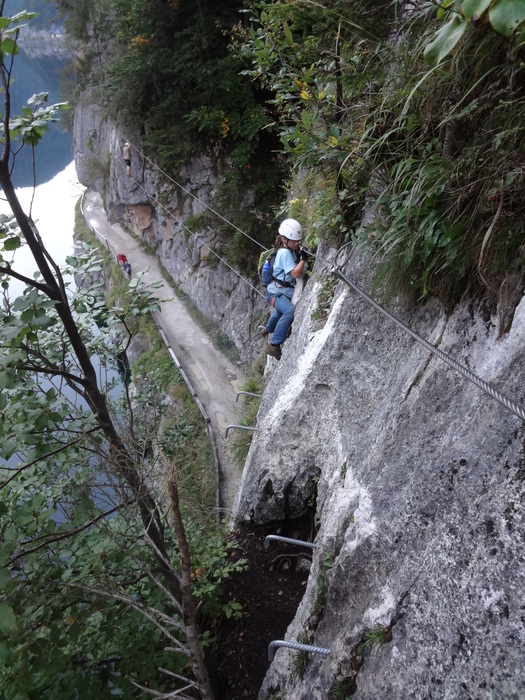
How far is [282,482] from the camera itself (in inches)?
200

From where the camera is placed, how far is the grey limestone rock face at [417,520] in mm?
2084

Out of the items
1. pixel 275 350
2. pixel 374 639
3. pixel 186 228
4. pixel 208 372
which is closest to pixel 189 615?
pixel 374 639

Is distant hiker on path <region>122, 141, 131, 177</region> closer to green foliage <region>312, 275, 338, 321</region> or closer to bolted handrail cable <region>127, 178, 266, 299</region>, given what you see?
bolted handrail cable <region>127, 178, 266, 299</region>

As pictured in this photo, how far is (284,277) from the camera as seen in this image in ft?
21.3

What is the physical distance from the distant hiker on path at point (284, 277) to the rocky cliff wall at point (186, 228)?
16.8ft

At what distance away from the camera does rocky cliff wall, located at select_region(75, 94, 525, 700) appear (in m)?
2.11

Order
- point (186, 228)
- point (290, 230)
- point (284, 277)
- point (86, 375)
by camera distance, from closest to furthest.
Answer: point (86, 375) < point (290, 230) < point (284, 277) < point (186, 228)

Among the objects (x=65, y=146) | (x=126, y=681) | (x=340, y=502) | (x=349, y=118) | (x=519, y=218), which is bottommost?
(x=340, y=502)

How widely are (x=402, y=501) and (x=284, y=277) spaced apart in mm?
4213

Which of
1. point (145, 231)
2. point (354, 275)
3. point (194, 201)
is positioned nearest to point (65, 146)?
point (145, 231)

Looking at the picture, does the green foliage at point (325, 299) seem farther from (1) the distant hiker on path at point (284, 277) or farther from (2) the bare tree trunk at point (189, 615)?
(2) the bare tree trunk at point (189, 615)

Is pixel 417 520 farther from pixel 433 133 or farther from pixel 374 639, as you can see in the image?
pixel 433 133

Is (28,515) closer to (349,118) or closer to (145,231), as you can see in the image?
(349,118)

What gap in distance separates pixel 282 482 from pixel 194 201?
14.6 metres
